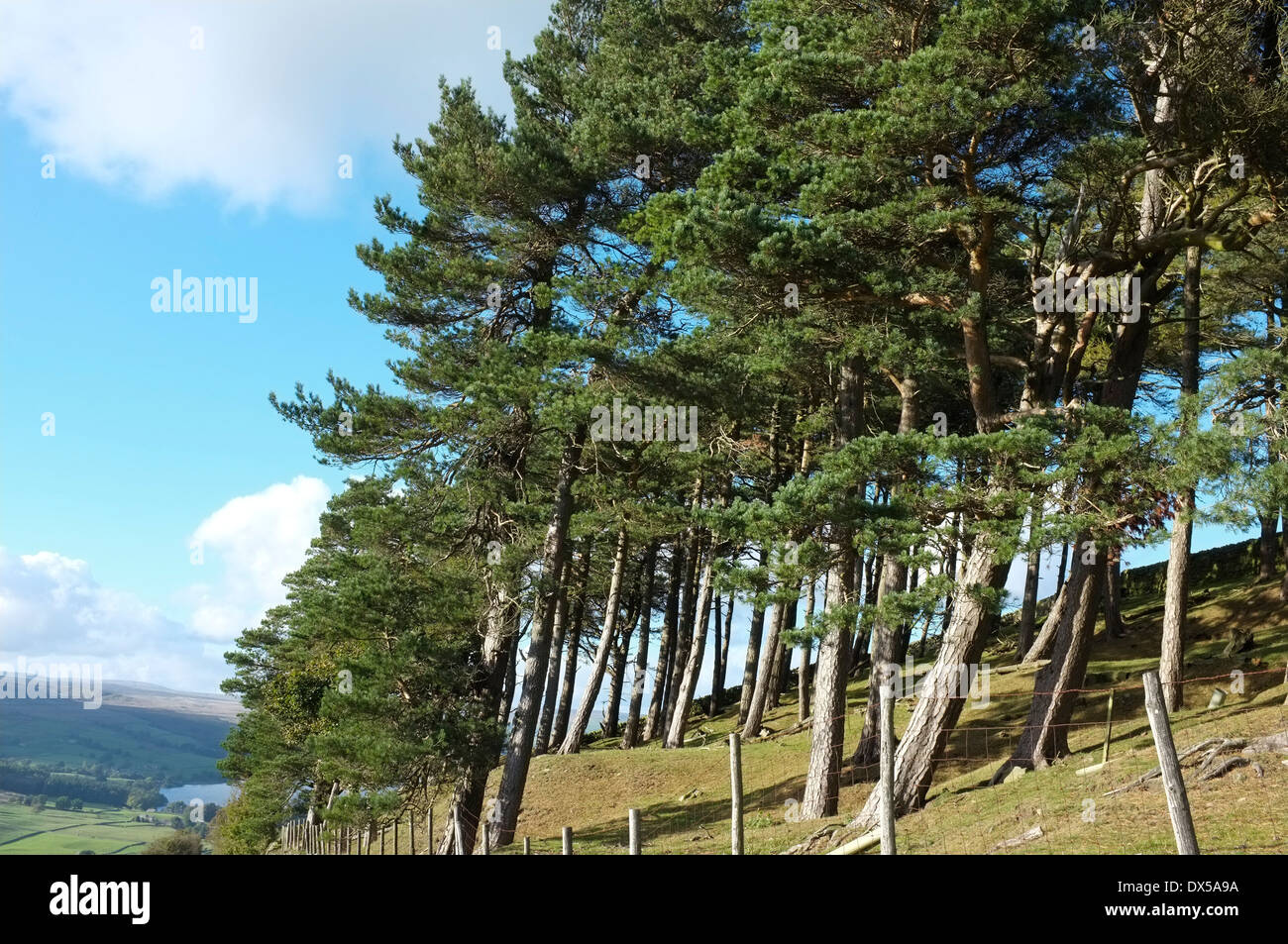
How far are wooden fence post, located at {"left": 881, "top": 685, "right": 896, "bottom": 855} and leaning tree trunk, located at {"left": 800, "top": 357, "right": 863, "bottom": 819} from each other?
5.50m

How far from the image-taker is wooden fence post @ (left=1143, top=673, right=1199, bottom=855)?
6.52 meters

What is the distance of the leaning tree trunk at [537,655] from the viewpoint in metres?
16.9

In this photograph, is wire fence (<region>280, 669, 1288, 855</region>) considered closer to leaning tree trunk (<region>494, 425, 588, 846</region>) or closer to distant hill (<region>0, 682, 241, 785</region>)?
leaning tree trunk (<region>494, 425, 588, 846</region>)

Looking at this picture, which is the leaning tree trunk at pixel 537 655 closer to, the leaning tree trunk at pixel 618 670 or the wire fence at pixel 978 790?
the wire fence at pixel 978 790

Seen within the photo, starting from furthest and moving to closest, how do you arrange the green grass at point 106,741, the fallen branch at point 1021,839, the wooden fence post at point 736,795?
the green grass at point 106,741 < the fallen branch at point 1021,839 < the wooden fence post at point 736,795

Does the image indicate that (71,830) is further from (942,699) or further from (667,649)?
(942,699)

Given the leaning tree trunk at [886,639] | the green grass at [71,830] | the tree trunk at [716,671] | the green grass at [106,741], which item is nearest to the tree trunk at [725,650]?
the tree trunk at [716,671]

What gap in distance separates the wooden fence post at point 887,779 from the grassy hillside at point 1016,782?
2.21m

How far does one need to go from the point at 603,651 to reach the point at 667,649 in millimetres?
5199

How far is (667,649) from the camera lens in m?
29.6

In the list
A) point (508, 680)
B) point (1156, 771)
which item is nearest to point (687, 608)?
point (508, 680)

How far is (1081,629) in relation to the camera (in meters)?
13.5

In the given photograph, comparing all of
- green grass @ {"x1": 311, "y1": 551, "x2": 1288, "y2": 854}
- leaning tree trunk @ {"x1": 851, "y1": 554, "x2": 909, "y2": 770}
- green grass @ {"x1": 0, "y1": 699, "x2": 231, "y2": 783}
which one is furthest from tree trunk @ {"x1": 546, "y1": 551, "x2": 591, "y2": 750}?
green grass @ {"x1": 0, "y1": 699, "x2": 231, "y2": 783}

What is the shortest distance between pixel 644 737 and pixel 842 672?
47.5ft
